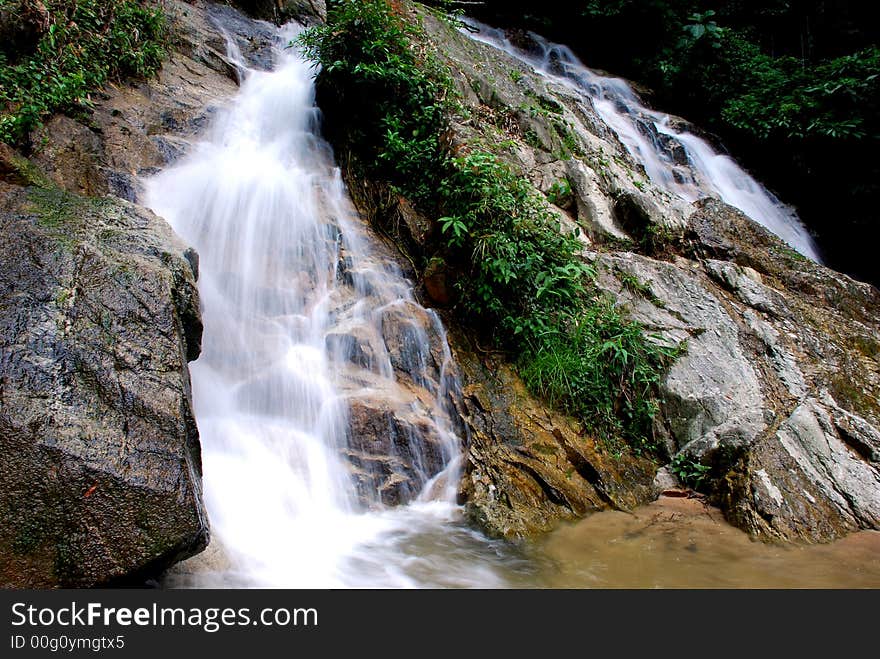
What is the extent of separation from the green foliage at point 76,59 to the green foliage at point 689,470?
6.58 metres

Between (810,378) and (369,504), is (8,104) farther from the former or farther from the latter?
(810,378)

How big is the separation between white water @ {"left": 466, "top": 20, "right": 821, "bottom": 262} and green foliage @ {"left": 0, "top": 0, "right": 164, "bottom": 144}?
8.06 metres

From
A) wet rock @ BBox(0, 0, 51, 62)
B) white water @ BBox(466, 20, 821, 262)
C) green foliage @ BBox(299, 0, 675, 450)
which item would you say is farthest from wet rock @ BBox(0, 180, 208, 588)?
white water @ BBox(466, 20, 821, 262)

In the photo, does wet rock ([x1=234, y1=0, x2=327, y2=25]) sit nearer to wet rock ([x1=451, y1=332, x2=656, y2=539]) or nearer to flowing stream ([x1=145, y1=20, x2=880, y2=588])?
flowing stream ([x1=145, y1=20, x2=880, y2=588])

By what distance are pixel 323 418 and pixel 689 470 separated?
333cm

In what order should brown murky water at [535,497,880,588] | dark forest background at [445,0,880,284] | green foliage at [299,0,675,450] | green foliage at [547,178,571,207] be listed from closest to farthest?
brown murky water at [535,497,880,588] < green foliage at [299,0,675,450] < green foliage at [547,178,571,207] < dark forest background at [445,0,880,284]

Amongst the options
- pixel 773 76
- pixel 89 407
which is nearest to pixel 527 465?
pixel 89 407

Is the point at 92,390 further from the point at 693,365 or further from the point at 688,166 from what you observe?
the point at 688,166

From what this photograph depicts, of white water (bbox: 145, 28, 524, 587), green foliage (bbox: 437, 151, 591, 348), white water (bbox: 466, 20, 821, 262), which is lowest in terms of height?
white water (bbox: 145, 28, 524, 587)

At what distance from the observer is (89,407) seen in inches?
92.0

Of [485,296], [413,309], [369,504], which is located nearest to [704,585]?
[369,504]

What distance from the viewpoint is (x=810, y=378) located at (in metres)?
5.15

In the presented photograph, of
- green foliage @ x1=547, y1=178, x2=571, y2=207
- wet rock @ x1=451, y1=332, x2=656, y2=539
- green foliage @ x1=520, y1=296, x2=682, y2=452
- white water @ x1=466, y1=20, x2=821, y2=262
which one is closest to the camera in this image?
wet rock @ x1=451, y1=332, x2=656, y2=539

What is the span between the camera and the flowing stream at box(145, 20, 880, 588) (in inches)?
130
